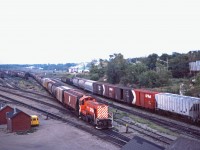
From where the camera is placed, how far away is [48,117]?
3875cm

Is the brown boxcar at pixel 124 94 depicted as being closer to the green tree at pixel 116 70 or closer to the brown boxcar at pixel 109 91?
the brown boxcar at pixel 109 91

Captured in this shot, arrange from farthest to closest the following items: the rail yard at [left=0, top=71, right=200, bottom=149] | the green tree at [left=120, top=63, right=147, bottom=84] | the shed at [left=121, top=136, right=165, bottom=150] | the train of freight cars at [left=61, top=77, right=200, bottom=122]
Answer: the green tree at [left=120, top=63, right=147, bottom=84] → the train of freight cars at [left=61, top=77, right=200, bottom=122] → the rail yard at [left=0, top=71, right=200, bottom=149] → the shed at [left=121, top=136, right=165, bottom=150]

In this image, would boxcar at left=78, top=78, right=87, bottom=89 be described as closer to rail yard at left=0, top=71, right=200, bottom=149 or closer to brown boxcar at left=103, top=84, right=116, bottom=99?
brown boxcar at left=103, top=84, right=116, bottom=99

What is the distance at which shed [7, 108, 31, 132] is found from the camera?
31.3 metres

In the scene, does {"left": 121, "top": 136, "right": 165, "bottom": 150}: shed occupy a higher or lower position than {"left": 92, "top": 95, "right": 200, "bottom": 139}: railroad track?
higher

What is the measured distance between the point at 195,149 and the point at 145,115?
80.1 ft

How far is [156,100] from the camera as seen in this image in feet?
127

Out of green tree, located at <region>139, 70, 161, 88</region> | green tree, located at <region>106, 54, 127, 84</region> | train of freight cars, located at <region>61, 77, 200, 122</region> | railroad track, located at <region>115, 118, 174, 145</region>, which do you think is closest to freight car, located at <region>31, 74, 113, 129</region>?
railroad track, located at <region>115, 118, 174, 145</region>

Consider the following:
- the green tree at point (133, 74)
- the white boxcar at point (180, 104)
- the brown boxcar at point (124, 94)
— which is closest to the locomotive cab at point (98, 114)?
the white boxcar at point (180, 104)

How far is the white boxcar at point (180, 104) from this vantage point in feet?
103

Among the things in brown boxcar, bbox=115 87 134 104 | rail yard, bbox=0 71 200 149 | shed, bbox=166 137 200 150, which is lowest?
rail yard, bbox=0 71 200 149

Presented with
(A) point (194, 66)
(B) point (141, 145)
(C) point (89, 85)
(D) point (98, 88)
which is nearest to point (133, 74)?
(A) point (194, 66)

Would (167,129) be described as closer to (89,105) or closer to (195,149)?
(89,105)

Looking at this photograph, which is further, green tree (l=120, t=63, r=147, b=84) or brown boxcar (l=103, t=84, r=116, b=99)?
green tree (l=120, t=63, r=147, b=84)
